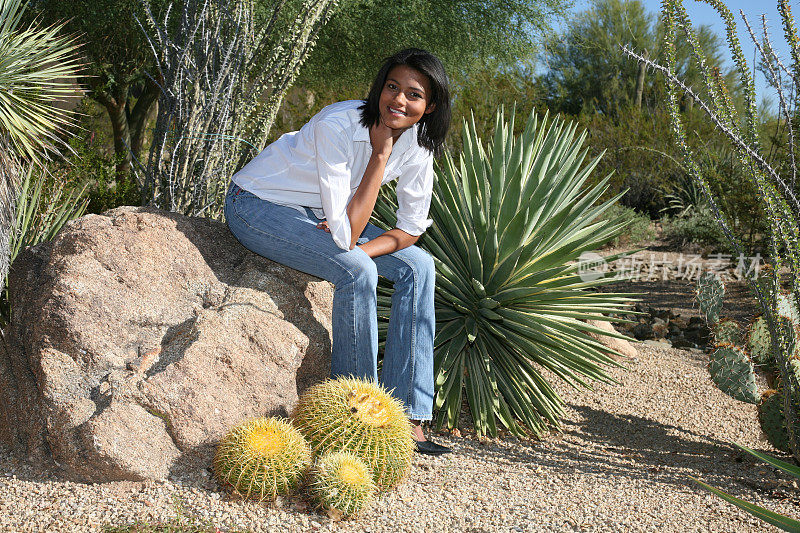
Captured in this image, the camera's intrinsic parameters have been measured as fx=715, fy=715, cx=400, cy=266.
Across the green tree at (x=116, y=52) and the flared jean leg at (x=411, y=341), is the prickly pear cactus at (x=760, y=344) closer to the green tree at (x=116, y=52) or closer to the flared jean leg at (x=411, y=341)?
the flared jean leg at (x=411, y=341)

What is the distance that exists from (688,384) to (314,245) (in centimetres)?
372

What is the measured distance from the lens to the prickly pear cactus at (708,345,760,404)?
14.3 feet

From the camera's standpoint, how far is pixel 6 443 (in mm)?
3311

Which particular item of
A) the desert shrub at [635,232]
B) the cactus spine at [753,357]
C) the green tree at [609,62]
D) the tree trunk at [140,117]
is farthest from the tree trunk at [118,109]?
the green tree at [609,62]

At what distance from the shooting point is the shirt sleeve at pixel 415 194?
375cm

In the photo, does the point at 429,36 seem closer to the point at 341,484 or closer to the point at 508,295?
the point at 508,295

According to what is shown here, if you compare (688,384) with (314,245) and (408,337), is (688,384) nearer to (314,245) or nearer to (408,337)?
(408,337)

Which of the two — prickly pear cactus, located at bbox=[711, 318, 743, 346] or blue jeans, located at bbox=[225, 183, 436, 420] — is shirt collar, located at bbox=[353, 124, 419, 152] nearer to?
blue jeans, located at bbox=[225, 183, 436, 420]

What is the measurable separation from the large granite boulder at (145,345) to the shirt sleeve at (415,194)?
577 mm

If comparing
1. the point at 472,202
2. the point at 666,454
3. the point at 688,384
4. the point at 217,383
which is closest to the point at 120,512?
the point at 217,383

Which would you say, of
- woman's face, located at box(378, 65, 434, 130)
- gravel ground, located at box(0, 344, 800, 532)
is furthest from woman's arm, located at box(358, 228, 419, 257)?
gravel ground, located at box(0, 344, 800, 532)

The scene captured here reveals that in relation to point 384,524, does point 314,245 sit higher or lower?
higher

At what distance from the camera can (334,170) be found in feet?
11.0

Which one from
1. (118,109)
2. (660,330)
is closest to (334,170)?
(660,330)
